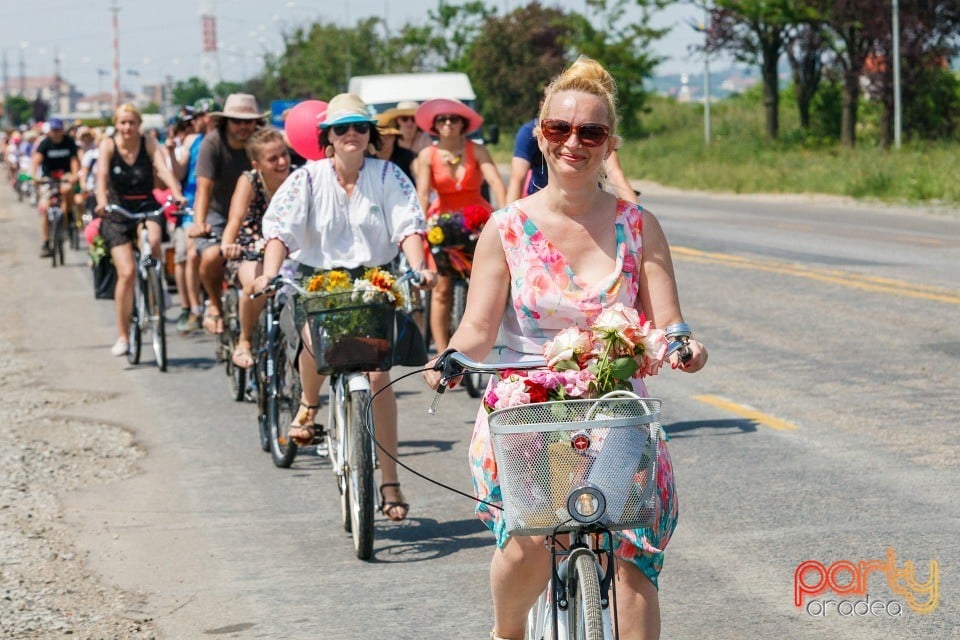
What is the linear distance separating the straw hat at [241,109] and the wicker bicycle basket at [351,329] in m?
4.87

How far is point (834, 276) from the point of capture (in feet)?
55.1

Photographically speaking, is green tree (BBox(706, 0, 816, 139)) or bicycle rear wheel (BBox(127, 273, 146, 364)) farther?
green tree (BBox(706, 0, 816, 139))

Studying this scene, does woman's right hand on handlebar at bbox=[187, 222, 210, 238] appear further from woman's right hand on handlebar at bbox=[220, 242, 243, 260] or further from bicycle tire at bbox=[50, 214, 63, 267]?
bicycle tire at bbox=[50, 214, 63, 267]

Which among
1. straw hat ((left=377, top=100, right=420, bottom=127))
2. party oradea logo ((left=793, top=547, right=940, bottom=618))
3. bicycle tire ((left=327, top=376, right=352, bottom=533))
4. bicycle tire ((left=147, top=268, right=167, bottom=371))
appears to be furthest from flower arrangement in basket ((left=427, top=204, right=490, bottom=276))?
party oradea logo ((left=793, top=547, right=940, bottom=618))

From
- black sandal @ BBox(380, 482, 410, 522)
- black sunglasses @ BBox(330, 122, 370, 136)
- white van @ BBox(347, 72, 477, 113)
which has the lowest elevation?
black sandal @ BBox(380, 482, 410, 522)

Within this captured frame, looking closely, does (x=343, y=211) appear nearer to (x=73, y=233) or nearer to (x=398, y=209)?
(x=398, y=209)

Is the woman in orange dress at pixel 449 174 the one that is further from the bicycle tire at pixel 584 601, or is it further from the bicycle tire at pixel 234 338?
the bicycle tire at pixel 584 601

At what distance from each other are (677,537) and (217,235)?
5623mm

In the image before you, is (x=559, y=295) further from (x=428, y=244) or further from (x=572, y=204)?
(x=428, y=244)

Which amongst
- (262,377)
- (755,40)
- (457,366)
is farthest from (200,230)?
(755,40)

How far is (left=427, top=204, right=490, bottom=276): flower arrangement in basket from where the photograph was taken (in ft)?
38.6

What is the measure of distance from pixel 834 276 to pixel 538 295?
12786mm

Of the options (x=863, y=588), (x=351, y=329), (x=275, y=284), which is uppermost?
(x=275, y=284)

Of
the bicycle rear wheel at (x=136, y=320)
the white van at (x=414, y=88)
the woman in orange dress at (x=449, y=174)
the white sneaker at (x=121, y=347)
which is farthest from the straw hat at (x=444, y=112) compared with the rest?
the white van at (x=414, y=88)
